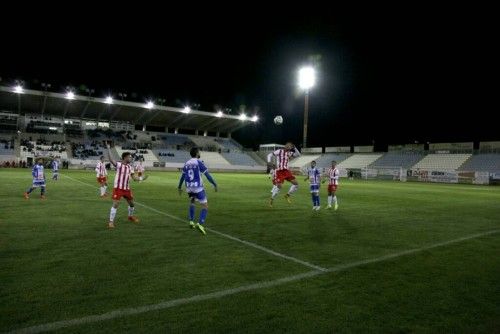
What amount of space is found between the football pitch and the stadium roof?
53873 mm

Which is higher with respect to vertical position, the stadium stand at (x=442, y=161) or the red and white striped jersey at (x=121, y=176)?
the stadium stand at (x=442, y=161)

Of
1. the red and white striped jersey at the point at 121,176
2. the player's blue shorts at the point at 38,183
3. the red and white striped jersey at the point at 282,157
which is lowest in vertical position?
the player's blue shorts at the point at 38,183

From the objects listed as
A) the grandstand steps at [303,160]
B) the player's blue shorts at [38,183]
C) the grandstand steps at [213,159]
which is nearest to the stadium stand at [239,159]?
the grandstand steps at [213,159]

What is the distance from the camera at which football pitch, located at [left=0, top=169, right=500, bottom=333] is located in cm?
411

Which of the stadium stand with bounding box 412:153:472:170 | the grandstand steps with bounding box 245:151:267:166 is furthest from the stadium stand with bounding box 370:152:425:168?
the grandstand steps with bounding box 245:151:267:166

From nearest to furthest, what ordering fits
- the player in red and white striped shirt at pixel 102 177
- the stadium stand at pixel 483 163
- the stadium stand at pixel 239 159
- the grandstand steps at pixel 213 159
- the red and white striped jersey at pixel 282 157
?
the red and white striped jersey at pixel 282 157 < the player in red and white striped shirt at pixel 102 177 < the stadium stand at pixel 483 163 < the grandstand steps at pixel 213 159 < the stadium stand at pixel 239 159

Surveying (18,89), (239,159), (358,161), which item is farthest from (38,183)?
(239,159)

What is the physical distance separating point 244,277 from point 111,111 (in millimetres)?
67467

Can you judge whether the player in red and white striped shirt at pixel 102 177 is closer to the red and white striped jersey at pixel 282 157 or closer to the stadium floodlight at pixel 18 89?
the red and white striped jersey at pixel 282 157

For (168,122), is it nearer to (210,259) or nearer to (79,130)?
(79,130)

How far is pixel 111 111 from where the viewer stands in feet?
220

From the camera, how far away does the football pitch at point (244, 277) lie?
411 cm

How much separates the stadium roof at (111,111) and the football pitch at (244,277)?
53.9 meters

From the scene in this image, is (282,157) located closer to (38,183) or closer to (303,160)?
(38,183)
